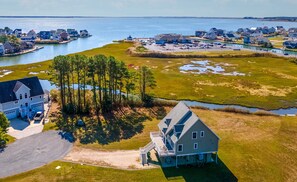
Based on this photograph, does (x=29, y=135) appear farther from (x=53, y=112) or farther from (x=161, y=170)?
(x=161, y=170)

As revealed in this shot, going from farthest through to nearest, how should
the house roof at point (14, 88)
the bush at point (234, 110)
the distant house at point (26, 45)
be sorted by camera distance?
the distant house at point (26, 45), the bush at point (234, 110), the house roof at point (14, 88)

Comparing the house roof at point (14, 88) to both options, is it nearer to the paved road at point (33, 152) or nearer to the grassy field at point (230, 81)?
the paved road at point (33, 152)

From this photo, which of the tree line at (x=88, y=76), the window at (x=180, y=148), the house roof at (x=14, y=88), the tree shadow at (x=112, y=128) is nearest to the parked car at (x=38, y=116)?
the house roof at (x=14, y=88)

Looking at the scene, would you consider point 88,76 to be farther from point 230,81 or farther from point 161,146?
point 230,81

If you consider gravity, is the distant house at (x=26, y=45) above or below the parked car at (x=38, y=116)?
above

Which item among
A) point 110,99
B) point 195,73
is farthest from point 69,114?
point 195,73

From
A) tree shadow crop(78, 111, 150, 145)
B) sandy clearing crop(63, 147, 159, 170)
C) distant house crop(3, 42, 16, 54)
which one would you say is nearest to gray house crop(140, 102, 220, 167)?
sandy clearing crop(63, 147, 159, 170)
